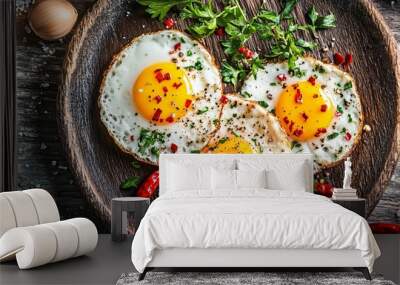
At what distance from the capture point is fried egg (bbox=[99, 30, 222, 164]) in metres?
7.26

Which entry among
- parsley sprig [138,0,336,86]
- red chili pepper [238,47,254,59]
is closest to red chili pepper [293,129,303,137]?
parsley sprig [138,0,336,86]

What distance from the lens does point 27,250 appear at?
549 centimetres

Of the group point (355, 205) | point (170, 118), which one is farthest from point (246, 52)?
point (355, 205)

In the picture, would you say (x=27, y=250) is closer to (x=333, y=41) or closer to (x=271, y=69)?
(x=271, y=69)

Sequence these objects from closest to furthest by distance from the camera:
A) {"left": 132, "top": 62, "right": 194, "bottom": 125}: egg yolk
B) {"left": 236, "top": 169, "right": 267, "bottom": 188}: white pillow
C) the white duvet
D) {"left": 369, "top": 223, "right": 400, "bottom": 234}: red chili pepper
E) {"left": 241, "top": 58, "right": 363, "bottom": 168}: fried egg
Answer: the white duvet
{"left": 236, "top": 169, "right": 267, "bottom": 188}: white pillow
{"left": 132, "top": 62, "right": 194, "bottom": 125}: egg yolk
{"left": 241, "top": 58, "right": 363, "bottom": 168}: fried egg
{"left": 369, "top": 223, "right": 400, "bottom": 234}: red chili pepper

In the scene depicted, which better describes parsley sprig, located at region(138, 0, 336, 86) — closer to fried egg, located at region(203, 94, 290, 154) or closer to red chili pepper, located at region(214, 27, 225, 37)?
red chili pepper, located at region(214, 27, 225, 37)

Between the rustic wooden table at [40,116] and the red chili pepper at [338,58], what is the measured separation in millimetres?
2667

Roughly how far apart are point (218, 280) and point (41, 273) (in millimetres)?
1411

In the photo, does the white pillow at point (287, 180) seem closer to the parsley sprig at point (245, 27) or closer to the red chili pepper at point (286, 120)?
the red chili pepper at point (286, 120)

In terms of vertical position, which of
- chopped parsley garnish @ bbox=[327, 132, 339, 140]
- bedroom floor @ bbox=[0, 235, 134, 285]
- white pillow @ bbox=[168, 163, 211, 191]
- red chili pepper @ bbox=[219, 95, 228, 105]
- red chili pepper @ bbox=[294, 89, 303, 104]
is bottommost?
bedroom floor @ bbox=[0, 235, 134, 285]

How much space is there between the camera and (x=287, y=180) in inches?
274

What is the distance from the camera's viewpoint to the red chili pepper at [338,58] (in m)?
7.39

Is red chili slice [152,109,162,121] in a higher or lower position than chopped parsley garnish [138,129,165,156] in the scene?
higher

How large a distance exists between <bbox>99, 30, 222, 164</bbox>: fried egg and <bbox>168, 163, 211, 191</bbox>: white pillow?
0.37m
